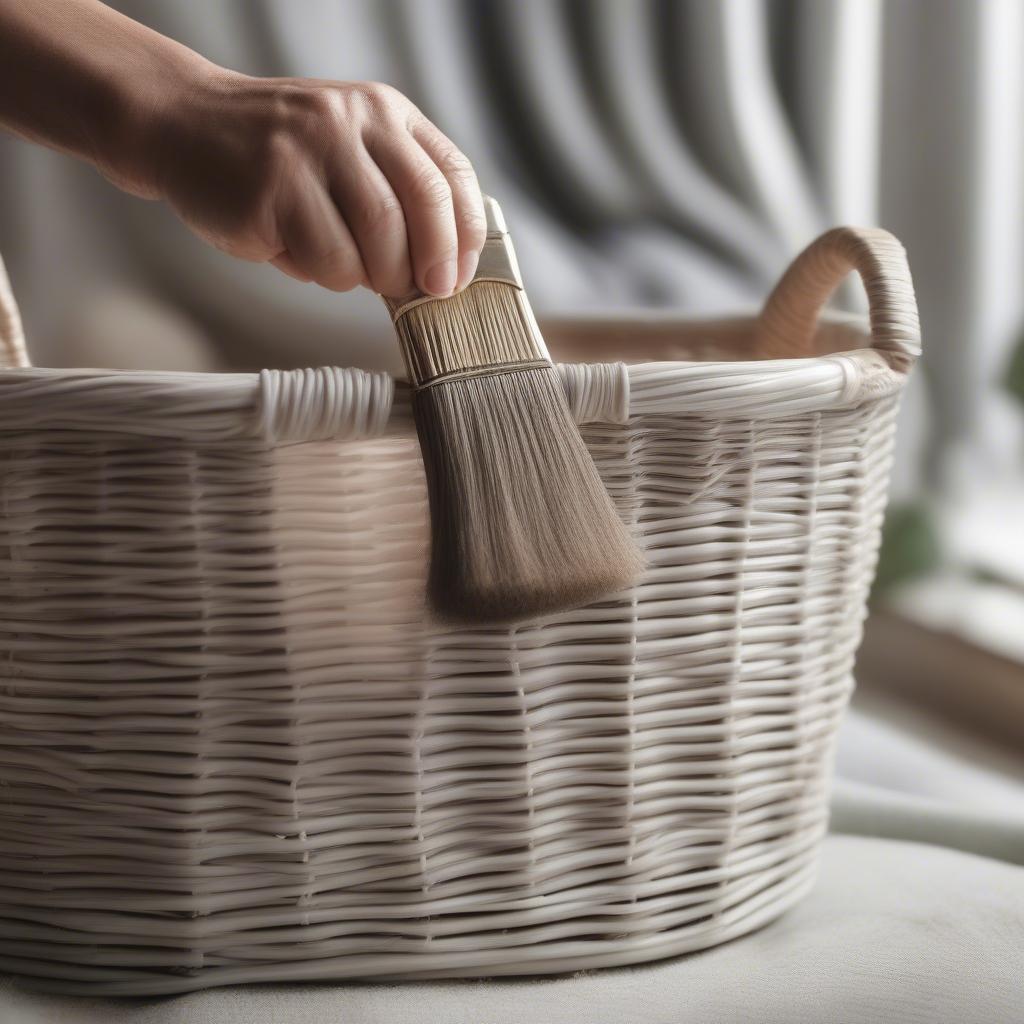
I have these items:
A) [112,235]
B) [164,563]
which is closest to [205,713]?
[164,563]

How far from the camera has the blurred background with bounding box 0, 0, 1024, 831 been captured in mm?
1082

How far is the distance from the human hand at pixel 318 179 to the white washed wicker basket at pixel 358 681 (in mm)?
53

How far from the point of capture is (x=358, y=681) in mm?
467

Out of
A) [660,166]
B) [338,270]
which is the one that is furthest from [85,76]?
[660,166]

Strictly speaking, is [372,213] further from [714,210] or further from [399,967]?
[714,210]

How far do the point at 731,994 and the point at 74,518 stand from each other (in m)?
0.34

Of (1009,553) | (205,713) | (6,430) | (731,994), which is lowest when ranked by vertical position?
(1009,553)

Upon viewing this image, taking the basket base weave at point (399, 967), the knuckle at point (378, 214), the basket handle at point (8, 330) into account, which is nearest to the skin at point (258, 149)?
the knuckle at point (378, 214)

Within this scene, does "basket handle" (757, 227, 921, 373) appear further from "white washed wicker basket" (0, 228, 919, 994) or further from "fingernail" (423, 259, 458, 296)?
"fingernail" (423, 259, 458, 296)

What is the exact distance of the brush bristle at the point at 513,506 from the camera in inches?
16.3

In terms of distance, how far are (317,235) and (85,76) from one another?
130 millimetres

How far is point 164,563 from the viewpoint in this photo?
1.46ft

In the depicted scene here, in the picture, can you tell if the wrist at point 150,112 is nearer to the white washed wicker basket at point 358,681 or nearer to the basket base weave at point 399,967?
the white washed wicker basket at point 358,681

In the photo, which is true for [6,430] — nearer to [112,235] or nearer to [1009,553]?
[112,235]
